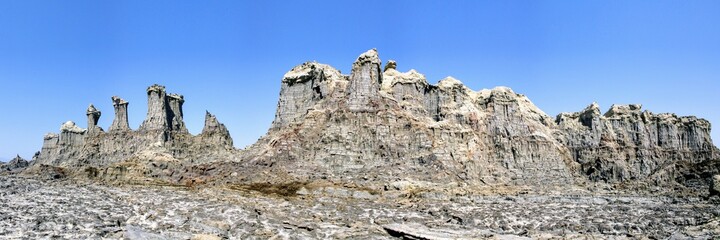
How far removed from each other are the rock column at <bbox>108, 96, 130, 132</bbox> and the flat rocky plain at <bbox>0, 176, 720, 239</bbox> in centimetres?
6665

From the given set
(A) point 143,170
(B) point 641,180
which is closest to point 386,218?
(A) point 143,170

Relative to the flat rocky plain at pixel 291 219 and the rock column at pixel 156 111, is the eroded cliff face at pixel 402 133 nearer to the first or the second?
the flat rocky plain at pixel 291 219

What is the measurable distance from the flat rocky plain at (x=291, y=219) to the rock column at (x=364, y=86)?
1238 inches

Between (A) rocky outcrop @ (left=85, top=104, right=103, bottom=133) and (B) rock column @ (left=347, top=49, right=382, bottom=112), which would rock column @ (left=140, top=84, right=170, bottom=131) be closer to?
(A) rocky outcrop @ (left=85, top=104, right=103, bottom=133)

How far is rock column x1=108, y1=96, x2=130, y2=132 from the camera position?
110 m

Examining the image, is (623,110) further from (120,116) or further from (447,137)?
(120,116)

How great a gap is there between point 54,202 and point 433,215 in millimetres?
26385

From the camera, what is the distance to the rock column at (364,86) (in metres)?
81.8

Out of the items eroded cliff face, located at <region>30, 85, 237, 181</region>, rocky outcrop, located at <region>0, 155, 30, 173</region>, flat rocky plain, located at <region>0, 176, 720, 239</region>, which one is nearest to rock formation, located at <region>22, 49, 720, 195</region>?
eroded cliff face, located at <region>30, 85, 237, 181</region>

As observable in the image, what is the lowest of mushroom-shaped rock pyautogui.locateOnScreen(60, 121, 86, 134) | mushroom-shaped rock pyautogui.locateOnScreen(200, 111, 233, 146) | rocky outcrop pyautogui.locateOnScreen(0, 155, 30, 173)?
rocky outcrop pyautogui.locateOnScreen(0, 155, 30, 173)

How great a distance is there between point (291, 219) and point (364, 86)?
48.2 metres

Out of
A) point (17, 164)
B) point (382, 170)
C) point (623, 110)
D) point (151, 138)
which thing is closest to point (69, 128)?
point (17, 164)

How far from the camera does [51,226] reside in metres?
27.2

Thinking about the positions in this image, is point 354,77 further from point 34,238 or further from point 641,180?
point 34,238
